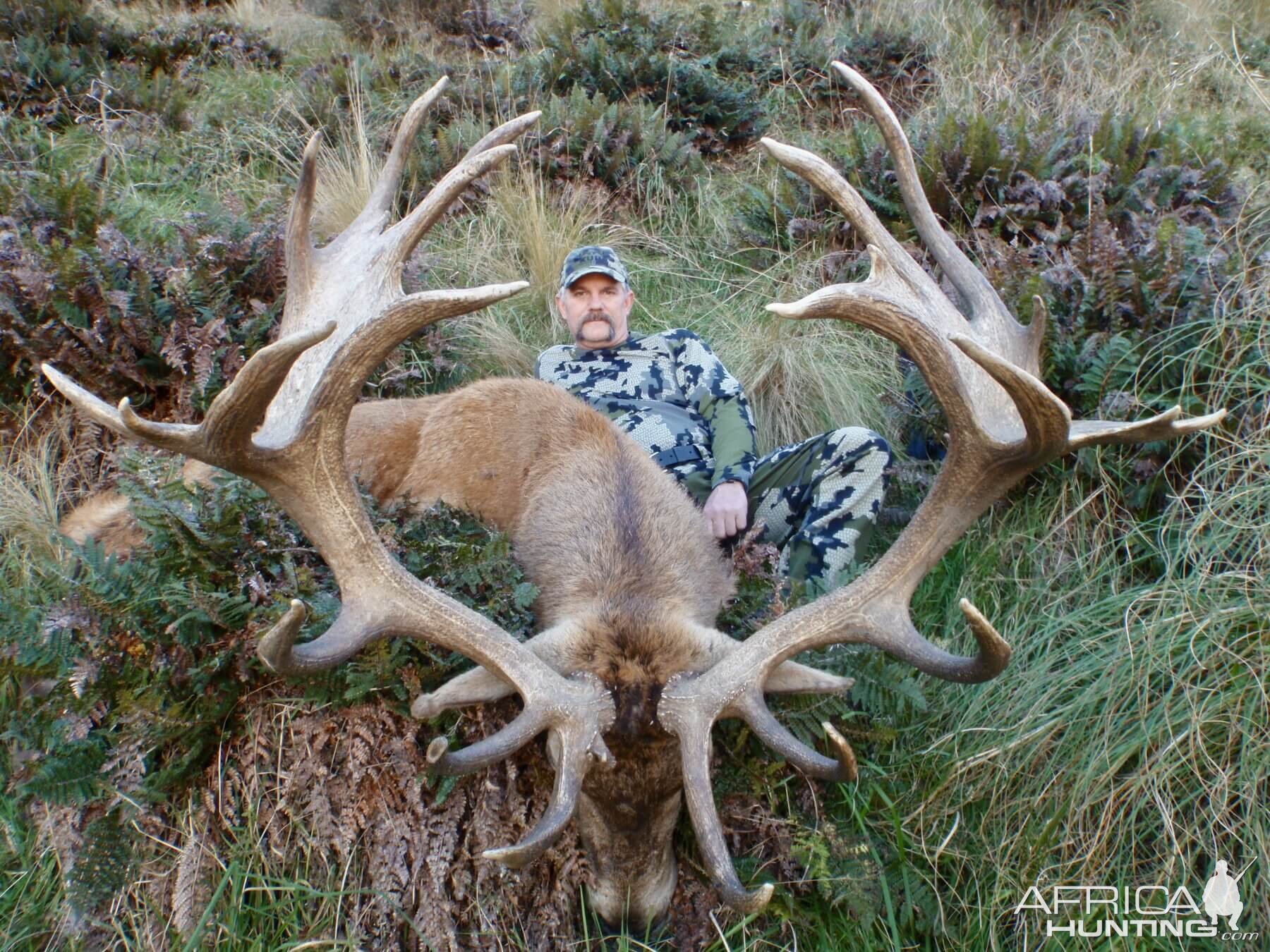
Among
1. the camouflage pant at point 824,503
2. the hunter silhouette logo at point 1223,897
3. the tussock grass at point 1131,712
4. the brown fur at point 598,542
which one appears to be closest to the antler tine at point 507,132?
the brown fur at point 598,542

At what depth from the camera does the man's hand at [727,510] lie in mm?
4863

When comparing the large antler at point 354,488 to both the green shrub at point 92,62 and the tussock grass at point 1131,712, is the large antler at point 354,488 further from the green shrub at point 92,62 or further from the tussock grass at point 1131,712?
the green shrub at point 92,62

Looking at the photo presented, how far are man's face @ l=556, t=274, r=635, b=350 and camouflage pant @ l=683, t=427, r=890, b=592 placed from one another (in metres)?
1.48

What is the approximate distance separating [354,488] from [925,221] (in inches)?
100

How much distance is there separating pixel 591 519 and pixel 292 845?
1.58 metres

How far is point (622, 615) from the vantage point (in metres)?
3.32

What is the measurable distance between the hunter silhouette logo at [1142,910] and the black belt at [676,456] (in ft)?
9.26

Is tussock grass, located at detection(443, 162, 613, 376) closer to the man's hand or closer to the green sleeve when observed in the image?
the green sleeve

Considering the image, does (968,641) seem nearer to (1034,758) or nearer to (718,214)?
(1034,758)

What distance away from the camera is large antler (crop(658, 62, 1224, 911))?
2.94 metres

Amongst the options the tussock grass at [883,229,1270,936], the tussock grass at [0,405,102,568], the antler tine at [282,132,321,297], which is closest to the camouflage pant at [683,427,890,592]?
the tussock grass at [883,229,1270,936]

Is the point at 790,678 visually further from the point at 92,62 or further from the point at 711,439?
the point at 92,62

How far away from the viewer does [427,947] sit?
3195 mm

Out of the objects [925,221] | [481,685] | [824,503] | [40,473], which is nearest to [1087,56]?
[925,221]
